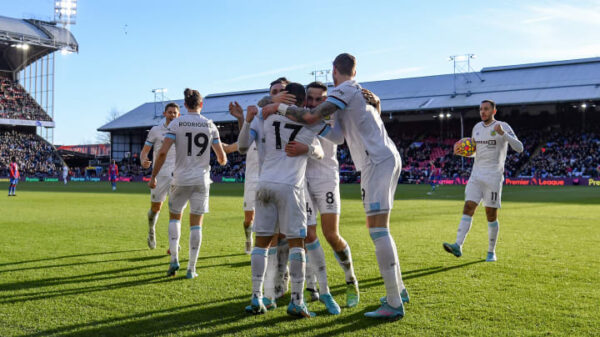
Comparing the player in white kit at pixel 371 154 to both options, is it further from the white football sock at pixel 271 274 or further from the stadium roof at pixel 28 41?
the stadium roof at pixel 28 41

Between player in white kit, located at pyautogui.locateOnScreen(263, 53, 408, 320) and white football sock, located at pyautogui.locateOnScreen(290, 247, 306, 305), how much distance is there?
26.0 inches

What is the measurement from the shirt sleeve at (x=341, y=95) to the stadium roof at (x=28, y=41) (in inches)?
2548

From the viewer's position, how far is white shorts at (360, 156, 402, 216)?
15.9 ft

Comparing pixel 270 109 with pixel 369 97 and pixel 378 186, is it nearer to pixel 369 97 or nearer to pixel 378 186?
pixel 369 97

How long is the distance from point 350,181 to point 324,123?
1626 inches

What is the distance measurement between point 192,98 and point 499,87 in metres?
46.9

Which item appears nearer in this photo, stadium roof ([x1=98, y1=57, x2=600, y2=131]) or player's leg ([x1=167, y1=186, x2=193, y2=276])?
player's leg ([x1=167, y1=186, x2=193, y2=276])

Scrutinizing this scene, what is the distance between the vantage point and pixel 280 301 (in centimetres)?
551

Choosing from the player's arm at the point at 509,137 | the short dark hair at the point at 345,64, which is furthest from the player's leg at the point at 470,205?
the short dark hair at the point at 345,64

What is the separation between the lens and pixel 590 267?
23.1ft

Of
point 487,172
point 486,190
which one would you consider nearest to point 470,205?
point 486,190

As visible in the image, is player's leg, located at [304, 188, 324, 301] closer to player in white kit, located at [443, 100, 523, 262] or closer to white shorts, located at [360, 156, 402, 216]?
white shorts, located at [360, 156, 402, 216]

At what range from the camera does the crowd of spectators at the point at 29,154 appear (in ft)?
→ 194

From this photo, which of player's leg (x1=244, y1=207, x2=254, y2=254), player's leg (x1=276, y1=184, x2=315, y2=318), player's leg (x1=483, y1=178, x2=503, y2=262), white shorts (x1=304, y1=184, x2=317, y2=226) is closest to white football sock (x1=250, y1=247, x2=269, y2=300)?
player's leg (x1=276, y1=184, x2=315, y2=318)
